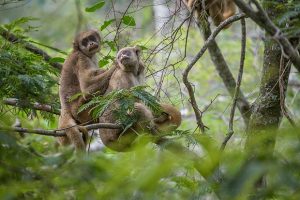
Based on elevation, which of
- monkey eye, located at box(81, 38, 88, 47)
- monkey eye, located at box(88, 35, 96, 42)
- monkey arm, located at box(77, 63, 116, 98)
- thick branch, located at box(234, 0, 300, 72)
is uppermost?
monkey eye, located at box(88, 35, 96, 42)

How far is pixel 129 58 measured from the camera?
7852mm

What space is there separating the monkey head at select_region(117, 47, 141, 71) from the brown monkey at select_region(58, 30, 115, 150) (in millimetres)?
310

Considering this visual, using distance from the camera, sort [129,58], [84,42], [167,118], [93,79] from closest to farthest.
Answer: [167,118] → [129,58] → [93,79] → [84,42]

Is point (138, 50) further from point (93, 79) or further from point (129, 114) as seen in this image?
point (129, 114)

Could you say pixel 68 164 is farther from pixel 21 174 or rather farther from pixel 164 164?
pixel 164 164

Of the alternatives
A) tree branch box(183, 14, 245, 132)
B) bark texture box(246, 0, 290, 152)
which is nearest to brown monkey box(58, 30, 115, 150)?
tree branch box(183, 14, 245, 132)

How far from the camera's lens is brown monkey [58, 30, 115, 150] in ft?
27.1

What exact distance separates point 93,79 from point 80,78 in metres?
0.33

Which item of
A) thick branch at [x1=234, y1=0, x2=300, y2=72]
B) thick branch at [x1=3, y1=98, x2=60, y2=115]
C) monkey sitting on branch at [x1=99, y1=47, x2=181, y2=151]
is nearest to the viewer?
thick branch at [x1=234, y1=0, x2=300, y2=72]

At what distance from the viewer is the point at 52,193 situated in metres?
3.17

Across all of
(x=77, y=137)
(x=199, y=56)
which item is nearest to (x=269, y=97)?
(x=199, y=56)

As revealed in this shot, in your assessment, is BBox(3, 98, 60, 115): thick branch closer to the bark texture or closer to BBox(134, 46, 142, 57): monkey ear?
BBox(134, 46, 142, 57): monkey ear

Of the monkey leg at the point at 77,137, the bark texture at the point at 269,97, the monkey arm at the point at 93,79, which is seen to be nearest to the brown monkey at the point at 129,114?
the monkey arm at the point at 93,79

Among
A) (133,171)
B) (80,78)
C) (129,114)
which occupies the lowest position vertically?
(133,171)
